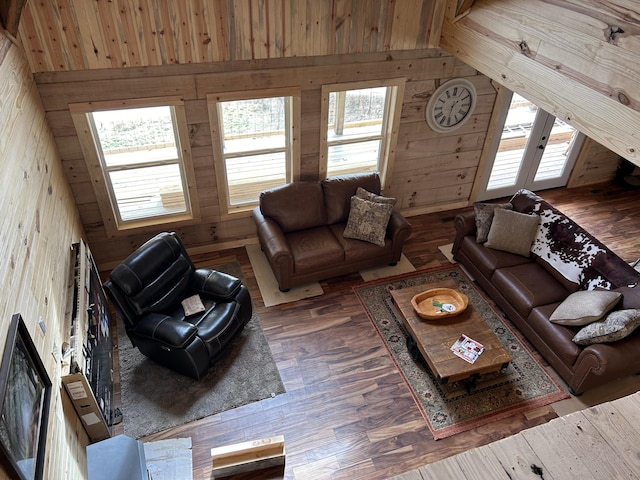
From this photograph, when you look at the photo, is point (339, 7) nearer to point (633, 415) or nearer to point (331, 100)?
point (331, 100)

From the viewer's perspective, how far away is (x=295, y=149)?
199 inches

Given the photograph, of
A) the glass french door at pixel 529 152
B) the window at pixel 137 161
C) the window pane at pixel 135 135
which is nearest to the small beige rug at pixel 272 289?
the window at pixel 137 161

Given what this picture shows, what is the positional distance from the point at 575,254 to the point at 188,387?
12.8 ft

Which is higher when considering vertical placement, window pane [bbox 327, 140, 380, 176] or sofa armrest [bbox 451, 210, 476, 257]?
window pane [bbox 327, 140, 380, 176]

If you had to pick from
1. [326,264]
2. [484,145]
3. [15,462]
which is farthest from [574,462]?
[484,145]

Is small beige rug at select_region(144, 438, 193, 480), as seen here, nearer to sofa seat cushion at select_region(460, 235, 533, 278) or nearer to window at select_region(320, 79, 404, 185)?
window at select_region(320, 79, 404, 185)

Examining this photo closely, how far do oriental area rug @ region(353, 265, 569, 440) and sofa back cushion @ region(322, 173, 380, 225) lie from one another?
3.76 ft

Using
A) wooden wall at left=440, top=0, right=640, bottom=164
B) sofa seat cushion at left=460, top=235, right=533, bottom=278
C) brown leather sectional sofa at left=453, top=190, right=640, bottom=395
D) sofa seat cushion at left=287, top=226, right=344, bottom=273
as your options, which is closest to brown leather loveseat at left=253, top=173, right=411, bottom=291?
sofa seat cushion at left=287, top=226, right=344, bottom=273

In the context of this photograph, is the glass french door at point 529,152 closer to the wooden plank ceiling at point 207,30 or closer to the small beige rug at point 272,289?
the wooden plank ceiling at point 207,30

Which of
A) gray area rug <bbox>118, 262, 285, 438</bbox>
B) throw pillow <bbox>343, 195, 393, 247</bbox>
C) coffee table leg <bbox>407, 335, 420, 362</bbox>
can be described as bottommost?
gray area rug <bbox>118, 262, 285, 438</bbox>

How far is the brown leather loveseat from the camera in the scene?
15.7 ft

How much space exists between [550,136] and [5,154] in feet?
20.6

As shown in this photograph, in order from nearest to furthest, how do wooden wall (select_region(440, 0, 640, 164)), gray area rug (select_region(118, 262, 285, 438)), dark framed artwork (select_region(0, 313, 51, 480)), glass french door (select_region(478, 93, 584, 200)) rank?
1. dark framed artwork (select_region(0, 313, 51, 480))
2. wooden wall (select_region(440, 0, 640, 164))
3. gray area rug (select_region(118, 262, 285, 438))
4. glass french door (select_region(478, 93, 584, 200))

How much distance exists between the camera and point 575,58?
2822 mm
